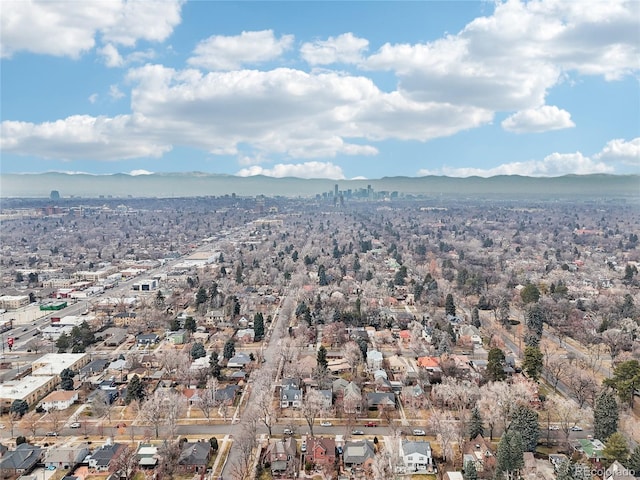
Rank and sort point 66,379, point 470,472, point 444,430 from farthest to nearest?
1. point 66,379
2. point 444,430
3. point 470,472

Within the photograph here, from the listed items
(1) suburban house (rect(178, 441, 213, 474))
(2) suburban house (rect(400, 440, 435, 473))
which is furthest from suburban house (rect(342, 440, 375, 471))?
(1) suburban house (rect(178, 441, 213, 474))

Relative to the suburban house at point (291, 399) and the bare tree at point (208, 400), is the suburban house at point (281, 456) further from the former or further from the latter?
the bare tree at point (208, 400)

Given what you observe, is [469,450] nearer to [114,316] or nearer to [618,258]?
[114,316]

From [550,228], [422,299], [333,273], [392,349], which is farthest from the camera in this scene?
[550,228]

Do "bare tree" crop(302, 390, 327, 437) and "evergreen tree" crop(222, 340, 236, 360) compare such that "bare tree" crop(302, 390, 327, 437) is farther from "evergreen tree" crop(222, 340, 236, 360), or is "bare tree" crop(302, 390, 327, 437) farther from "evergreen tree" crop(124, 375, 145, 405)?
"evergreen tree" crop(124, 375, 145, 405)

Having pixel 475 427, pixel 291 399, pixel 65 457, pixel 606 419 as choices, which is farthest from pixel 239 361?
pixel 606 419

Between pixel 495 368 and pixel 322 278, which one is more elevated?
pixel 322 278

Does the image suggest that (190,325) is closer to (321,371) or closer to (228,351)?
(228,351)

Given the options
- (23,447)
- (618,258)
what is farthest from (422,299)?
(618,258)
